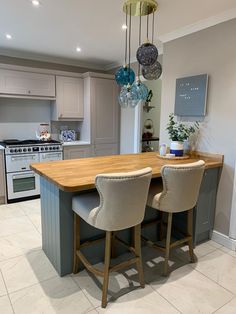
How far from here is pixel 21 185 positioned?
12.9 ft

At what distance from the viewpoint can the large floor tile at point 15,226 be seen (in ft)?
9.75

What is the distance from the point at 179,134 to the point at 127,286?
1.87m

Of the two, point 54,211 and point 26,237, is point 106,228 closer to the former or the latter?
point 54,211

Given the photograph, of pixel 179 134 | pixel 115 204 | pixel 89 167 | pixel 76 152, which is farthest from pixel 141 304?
pixel 76 152

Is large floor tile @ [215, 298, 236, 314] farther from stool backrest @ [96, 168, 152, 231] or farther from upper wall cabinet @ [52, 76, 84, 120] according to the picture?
upper wall cabinet @ [52, 76, 84, 120]

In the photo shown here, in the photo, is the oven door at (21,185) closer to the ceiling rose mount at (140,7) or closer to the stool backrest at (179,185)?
the stool backrest at (179,185)

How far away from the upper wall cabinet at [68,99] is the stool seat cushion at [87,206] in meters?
2.83

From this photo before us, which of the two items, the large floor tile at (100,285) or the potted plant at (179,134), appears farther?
the potted plant at (179,134)

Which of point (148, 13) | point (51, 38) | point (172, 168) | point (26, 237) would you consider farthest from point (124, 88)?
point (26, 237)

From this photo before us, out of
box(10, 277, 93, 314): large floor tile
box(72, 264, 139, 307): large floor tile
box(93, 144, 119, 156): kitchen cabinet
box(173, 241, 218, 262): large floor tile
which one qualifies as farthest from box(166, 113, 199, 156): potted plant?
box(93, 144, 119, 156): kitchen cabinet

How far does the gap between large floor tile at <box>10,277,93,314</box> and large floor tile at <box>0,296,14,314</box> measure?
3 centimetres

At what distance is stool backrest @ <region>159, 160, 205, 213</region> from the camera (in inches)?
77.4

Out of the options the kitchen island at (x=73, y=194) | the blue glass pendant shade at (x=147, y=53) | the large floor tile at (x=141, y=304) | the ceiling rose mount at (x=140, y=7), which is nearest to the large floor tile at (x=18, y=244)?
the kitchen island at (x=73, y=194)

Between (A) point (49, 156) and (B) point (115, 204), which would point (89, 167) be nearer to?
(B) point (115, 204)
